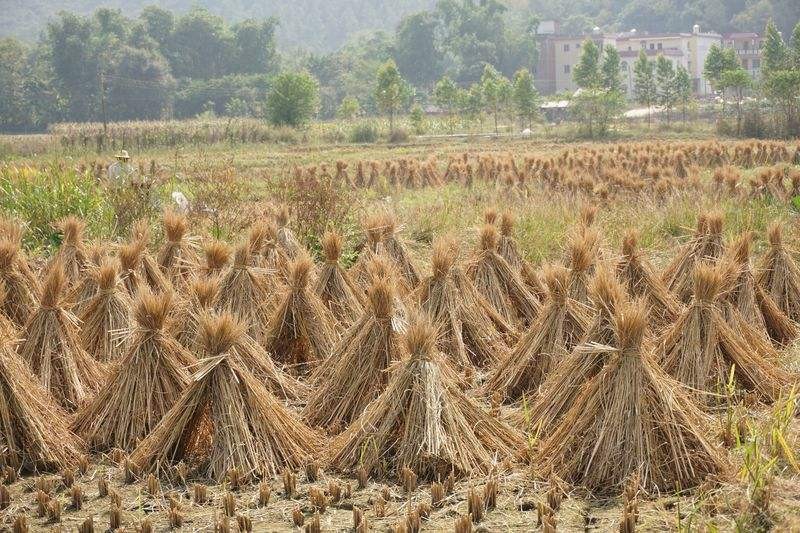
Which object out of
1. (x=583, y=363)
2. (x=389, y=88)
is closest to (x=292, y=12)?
(x=389, y=88)

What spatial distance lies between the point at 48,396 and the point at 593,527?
313cm

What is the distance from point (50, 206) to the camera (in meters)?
10.2

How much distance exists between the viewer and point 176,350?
5.34 metres

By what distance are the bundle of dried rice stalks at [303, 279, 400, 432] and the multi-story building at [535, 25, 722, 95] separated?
7040 centimetres

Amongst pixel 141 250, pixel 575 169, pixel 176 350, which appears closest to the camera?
pixel 176 350

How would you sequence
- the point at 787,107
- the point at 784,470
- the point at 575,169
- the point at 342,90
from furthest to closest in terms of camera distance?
the point at 342,90 → the point at 787,107 → the point at 575,169 → the point at 784,470

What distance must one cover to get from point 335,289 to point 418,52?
8631cm

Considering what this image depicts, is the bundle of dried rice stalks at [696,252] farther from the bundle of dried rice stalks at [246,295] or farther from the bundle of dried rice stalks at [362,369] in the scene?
the bundle of dried rice stalks at [246,295]

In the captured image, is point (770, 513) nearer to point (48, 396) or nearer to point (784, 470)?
point (784, 470)

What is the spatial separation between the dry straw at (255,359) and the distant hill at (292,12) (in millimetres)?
141854

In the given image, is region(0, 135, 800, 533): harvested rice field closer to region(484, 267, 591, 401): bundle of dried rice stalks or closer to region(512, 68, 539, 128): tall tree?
region(484, 267, 591, 401): bundle of dried rice stalks

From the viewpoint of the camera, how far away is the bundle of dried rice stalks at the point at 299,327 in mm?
6324

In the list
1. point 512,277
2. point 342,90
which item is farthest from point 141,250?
point 342,90

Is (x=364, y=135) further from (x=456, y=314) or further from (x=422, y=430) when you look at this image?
(x=422, y=430)
